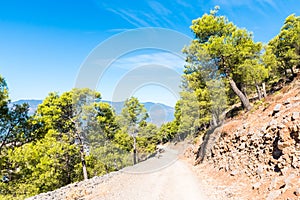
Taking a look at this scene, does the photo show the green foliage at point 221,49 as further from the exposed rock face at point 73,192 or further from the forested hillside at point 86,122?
the exposed rock face at point 73,192

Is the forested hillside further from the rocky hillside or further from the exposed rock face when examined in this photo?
the rocky hillside

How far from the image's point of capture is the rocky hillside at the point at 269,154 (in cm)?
800

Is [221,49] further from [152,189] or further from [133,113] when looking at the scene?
[133,113]

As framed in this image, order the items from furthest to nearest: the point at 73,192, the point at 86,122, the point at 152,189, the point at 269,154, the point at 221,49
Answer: the point at 86,122 → the point at 221,49 → the point at 73,192 → the point at 152,189 → the point at 269,154

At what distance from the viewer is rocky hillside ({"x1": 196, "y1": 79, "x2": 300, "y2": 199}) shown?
800 cm

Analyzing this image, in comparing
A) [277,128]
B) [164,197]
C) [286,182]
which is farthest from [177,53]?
[286,182]

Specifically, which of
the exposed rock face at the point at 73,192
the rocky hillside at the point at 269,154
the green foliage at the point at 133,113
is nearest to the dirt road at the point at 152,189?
the exposed rock face at the point at 73,192

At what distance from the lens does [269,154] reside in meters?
9.91

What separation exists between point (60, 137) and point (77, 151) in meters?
1.87

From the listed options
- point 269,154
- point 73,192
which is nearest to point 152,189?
point 73,192

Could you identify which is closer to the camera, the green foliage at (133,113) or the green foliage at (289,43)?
the green foliage at (133,113)

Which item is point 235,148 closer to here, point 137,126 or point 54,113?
point 54,113

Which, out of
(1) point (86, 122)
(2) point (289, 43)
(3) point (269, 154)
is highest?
(2) point (289, 43)

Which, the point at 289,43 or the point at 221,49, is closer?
the point at 221,49
